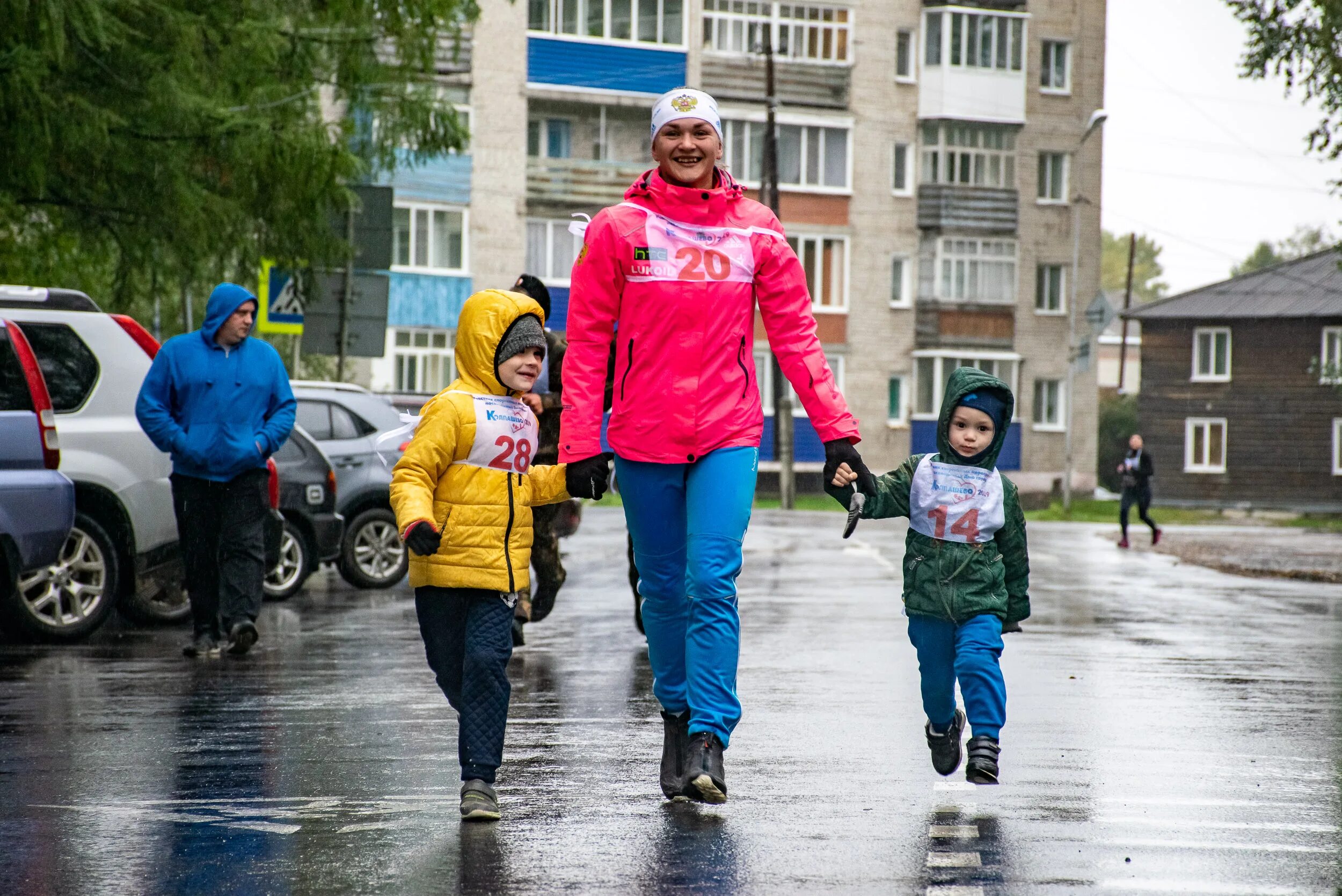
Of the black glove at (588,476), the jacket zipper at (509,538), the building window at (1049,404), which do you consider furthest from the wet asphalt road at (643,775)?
the building window at (1049,404)

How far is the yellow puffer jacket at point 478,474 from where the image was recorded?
19.7 feet

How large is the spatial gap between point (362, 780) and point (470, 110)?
138ft

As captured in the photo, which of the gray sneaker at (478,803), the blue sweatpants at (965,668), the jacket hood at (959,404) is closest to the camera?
the gray sneaker at (478,803)

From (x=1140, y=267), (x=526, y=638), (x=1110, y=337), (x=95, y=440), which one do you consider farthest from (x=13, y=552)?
(x=1140, y=267)

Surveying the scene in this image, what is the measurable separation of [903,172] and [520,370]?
47.5 m

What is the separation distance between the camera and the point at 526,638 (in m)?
11.8

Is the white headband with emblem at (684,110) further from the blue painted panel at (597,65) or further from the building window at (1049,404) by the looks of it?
the building window at (1049,404)

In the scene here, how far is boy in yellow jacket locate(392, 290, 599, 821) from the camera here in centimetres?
595

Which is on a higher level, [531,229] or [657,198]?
[531,229]

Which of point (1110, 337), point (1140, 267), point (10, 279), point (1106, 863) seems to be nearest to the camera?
point (1106, 863)

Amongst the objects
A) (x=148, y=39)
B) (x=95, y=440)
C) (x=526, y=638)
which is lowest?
(x=526, y=638)

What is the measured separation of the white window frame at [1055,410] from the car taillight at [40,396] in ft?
148

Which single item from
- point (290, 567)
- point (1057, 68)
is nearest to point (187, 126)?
point (290, 567)

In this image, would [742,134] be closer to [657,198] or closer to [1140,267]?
[657,198]
